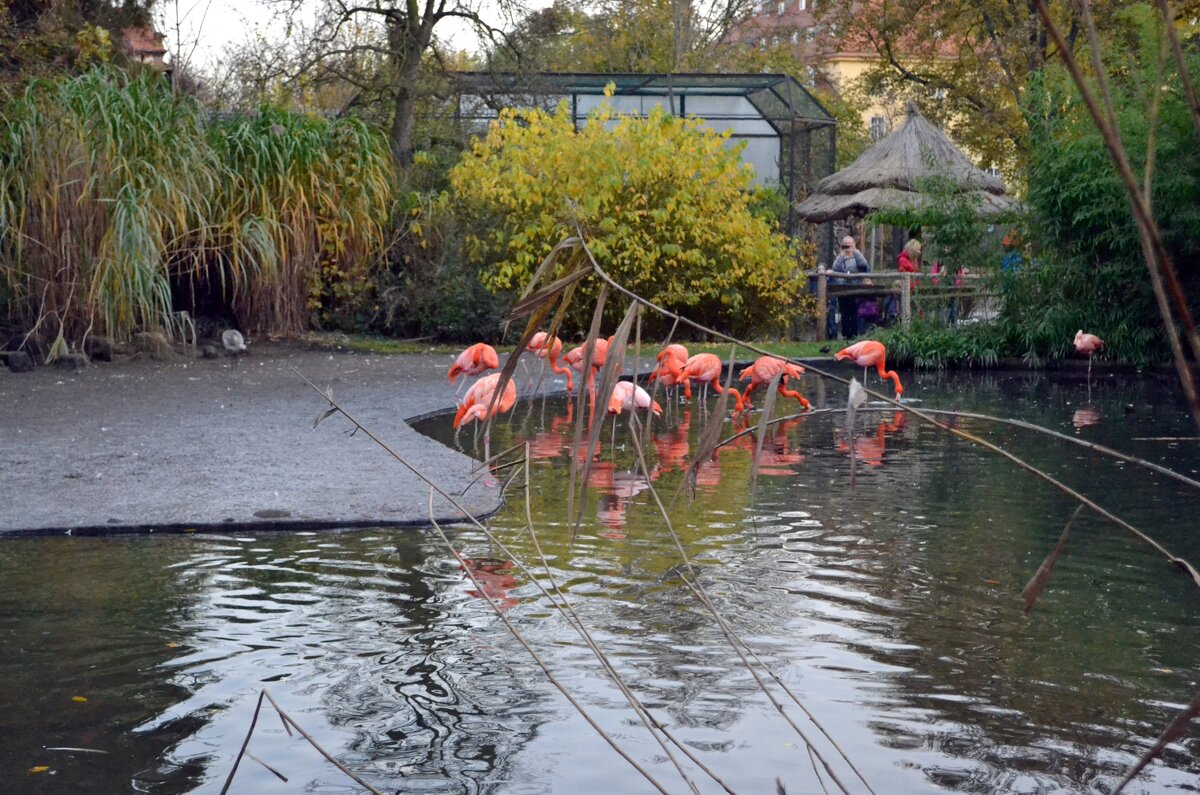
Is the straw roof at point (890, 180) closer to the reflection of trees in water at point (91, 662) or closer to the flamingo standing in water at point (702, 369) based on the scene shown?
the flamingo standing in water at point (702, 369)

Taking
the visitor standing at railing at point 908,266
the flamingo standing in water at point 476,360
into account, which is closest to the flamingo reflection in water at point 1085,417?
the flamingo standing in water at point 476,360

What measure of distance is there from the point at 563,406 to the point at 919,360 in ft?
18.2

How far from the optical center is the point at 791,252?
17.5m

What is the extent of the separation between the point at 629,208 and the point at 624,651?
42.2ft

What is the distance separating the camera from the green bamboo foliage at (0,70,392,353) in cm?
1217

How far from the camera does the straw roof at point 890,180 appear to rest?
19.6m

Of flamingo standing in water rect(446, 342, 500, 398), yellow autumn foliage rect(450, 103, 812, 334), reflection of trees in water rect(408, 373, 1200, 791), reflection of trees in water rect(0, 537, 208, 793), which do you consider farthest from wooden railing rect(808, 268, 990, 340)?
reflection of trees in water rect(0, 537, 208, 793)

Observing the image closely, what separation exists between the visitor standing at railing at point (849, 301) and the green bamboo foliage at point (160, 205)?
6.60 meters

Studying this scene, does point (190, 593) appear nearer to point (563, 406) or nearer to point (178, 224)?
point (563, 406)

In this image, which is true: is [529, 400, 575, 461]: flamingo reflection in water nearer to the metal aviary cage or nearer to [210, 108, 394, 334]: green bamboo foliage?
[210, 108, 394, 334]: green bamboo foliage

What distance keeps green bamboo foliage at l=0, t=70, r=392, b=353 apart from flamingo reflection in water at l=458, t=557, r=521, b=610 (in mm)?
7761

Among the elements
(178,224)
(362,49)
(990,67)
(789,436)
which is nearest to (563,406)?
(789,436)

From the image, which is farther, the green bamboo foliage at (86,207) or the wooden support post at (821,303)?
the wooden support post at (821,303)

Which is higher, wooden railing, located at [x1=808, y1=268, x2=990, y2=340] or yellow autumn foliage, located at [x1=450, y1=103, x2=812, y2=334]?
yellow autumn foliage, located at [x1=450, y1=103, x2=812, y2=334]
